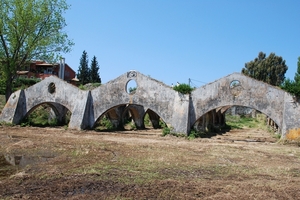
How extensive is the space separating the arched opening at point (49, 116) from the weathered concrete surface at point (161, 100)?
223 millimetres

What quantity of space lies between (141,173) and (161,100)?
11141mm

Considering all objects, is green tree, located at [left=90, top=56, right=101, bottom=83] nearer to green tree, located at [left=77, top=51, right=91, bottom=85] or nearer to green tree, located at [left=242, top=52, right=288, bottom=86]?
green tree, located at [left=77, top=51, right=91, bottom=85]

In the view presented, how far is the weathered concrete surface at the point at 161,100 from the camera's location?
16.5 meters

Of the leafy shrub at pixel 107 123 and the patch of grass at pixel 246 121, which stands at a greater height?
the patch of grass at pixel 246 121

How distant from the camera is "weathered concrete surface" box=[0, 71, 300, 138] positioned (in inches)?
651

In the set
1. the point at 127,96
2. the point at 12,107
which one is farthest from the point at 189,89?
the point at 12,107

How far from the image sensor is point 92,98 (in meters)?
21.2

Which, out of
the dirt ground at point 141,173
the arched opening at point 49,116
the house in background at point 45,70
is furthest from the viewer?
the house in background at point 45,70

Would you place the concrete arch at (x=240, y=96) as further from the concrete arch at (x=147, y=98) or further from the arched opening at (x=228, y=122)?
the arched opening at (x=228, y=122)

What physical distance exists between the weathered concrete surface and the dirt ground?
164 inches

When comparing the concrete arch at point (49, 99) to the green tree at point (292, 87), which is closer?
the green tree at point (292, 87)

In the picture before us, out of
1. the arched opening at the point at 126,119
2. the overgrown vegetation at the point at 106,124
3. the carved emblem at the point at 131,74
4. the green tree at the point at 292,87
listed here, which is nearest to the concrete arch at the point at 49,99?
the arched opening at the point at 126,119

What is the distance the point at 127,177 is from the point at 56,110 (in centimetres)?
1870

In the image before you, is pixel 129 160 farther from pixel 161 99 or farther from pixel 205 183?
pixel 161 99
